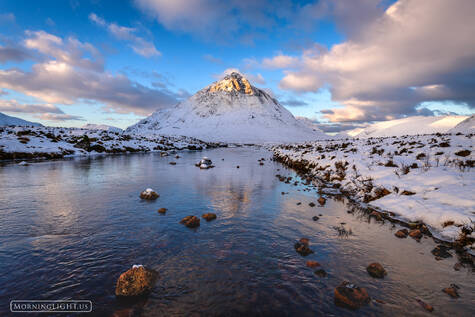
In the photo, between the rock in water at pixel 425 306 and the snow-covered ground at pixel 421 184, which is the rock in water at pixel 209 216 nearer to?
the rock in water at pixel 425 306

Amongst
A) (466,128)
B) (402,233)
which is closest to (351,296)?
(402,233)

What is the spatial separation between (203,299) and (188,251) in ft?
6.17

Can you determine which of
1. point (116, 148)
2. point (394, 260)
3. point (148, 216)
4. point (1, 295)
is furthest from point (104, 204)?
point (116, 148)

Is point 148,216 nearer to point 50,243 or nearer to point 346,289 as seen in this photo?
point 50,243

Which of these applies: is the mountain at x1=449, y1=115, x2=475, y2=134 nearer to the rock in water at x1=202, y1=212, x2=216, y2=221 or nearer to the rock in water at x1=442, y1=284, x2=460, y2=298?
the rock in water at x1=442, y1=284, x2=460, y2=298

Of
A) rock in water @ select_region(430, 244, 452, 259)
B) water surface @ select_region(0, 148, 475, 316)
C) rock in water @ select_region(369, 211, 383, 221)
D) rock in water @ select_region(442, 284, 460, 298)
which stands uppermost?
rock in water @ select_region(369, 211, 383, 221)

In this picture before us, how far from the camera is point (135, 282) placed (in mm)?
4332

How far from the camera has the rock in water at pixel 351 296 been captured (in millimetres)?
4129

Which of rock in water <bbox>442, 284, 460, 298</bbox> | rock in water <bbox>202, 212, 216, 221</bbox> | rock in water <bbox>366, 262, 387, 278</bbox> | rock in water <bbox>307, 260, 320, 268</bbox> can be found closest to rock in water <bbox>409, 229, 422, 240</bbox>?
rock in water <bbox>442, 284, 460, 298</bbox>

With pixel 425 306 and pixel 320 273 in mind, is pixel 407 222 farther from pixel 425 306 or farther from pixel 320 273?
pixel 320 273

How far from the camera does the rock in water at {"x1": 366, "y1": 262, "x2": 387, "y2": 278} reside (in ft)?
16.4

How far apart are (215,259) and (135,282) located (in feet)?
6.25

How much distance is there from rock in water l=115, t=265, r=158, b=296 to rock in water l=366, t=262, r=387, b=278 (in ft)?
15.6

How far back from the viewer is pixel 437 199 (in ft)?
27.2
